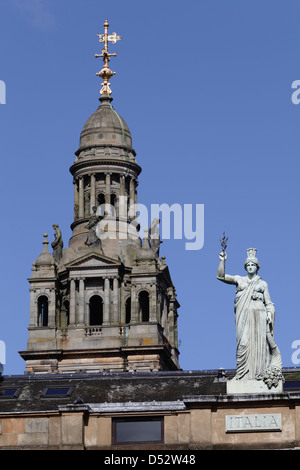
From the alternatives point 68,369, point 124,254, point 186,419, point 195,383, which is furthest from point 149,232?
point 186,419

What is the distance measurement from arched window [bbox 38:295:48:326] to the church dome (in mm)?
11205

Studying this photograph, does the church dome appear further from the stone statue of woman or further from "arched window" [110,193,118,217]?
the stone statue of woman

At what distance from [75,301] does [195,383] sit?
4369cm

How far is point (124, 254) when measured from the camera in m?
119

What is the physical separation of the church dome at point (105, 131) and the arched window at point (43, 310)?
11.2 m

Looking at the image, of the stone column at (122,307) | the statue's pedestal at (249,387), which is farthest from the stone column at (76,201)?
the statue's pedestal at (249,387)

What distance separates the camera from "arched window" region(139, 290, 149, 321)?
384 feet

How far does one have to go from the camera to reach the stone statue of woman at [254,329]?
65.9m

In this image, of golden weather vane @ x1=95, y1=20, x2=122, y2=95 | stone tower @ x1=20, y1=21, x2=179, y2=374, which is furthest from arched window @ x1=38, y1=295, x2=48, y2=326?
golden weather vane @ x1=95, y1=20, x2=122, y2=95

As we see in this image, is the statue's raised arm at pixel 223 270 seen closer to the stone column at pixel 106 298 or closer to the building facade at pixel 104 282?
the building facade at pixel 104 282

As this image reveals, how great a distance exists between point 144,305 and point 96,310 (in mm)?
3026
